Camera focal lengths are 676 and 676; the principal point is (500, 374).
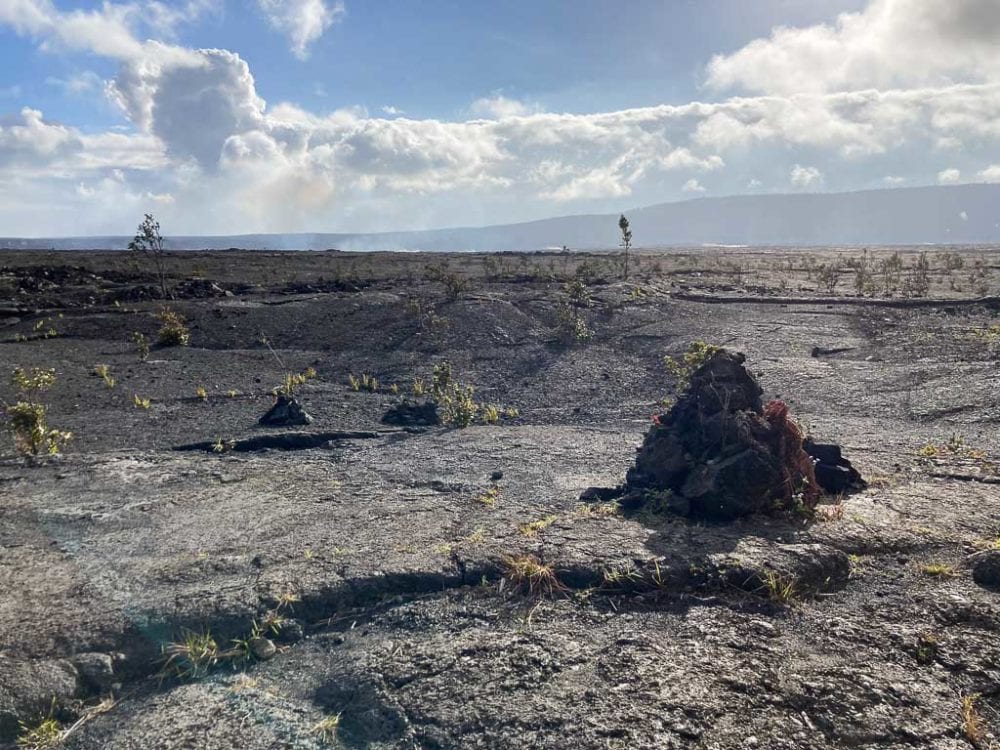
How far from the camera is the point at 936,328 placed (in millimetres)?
13969

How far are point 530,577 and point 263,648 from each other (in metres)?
1.67

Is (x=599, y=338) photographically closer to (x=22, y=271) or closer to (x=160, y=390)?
(x=160, y=390)

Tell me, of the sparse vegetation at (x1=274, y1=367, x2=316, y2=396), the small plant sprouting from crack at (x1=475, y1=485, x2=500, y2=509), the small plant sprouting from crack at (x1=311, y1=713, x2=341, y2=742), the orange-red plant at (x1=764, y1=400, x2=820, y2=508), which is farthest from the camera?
the sparse vegetation at (x1=274, y1=367, x2=316, y2=396)

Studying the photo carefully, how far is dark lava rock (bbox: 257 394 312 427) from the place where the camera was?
30.3ft

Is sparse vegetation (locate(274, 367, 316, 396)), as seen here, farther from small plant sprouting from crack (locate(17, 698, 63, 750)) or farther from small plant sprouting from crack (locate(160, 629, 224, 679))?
small plant sprouting from crack (locate(17, 698, 63, 750))

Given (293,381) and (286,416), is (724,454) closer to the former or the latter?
(286,416)

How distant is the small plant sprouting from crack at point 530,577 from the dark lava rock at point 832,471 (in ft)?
9.08

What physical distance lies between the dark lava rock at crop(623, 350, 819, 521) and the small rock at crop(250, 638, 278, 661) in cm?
303

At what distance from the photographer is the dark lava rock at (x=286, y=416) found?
9242 millimetres

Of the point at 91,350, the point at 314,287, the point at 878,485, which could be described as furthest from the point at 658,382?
the point at 314,287

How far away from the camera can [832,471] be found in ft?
19.3

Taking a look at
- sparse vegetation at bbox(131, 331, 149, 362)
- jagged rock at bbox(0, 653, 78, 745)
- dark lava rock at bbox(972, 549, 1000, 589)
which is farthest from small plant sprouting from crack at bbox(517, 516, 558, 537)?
sparse vegetation at bbox(131, 331, 149, 362)

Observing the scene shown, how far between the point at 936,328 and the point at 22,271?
31.9m

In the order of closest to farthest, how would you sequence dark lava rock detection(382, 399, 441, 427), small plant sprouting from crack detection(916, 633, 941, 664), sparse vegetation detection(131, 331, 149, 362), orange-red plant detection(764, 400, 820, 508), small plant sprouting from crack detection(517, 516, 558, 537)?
small plant sprouting from crack detection(916, 633, 941, 664)
small plant sprouting from crack detection(517, 516, 558, 537)
orange-red plant detection(764, 400, 820, 508)
dark lava rock detection(382, 399, 441, 427)
sparse vegetation detection(131, 331, 149, 362)
